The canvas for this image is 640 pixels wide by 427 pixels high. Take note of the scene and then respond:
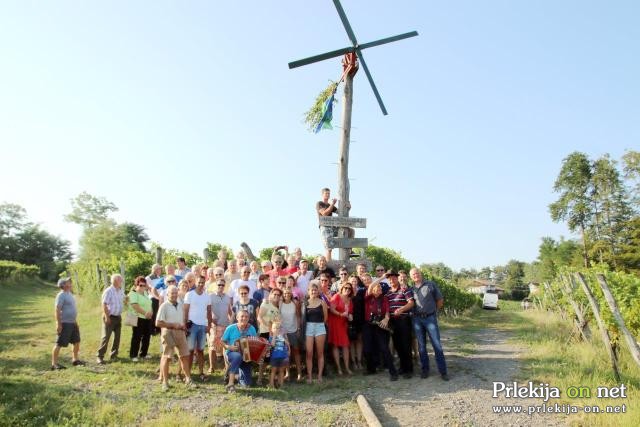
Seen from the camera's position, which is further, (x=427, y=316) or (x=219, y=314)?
(x=219, y=314)

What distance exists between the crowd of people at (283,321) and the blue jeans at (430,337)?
0.02 meters

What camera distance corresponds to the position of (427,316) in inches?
314

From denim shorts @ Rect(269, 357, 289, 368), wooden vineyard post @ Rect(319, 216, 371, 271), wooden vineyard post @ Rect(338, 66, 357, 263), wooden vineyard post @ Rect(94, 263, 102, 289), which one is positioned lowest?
denim shorts @ Rect(269, 357, 289, 368)

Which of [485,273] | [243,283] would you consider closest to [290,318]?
[243,283]

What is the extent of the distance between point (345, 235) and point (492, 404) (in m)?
4.72

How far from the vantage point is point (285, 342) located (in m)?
7.52

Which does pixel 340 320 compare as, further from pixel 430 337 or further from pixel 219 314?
pixel 219 314

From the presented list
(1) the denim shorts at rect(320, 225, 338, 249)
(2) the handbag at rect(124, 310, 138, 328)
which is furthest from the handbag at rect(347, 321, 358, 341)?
(2) the handbag at rect(124, 310, 138, 328)

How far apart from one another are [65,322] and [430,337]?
6701 millimetres

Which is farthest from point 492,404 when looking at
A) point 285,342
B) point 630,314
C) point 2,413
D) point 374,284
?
point 2,413

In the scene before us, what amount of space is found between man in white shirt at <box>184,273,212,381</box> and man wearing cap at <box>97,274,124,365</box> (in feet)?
7.12

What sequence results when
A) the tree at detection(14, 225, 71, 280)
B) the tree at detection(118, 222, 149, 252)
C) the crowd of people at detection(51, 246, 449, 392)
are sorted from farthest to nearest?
the tree at detection(118, 222, 149, 252)
the tree at detection(14, 225, 71, 280)
the crowd of people at detection(51, 246, 449, 392)

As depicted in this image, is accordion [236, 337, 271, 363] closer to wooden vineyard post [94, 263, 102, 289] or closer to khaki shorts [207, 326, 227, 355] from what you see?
khaki shorts [207, 326, 227, 355]

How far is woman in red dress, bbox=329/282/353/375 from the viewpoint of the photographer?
8156 mm
